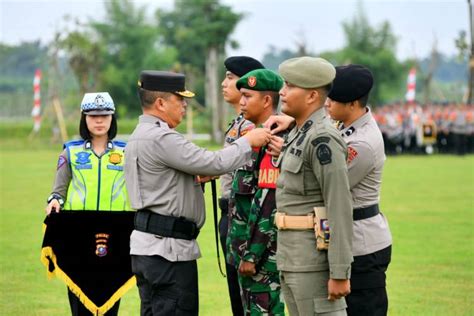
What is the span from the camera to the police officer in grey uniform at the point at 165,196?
5.50 metres

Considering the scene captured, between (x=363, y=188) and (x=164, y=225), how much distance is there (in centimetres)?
116

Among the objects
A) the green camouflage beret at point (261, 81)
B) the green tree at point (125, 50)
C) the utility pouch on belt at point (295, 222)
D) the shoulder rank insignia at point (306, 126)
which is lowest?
the utility pouch on belt at point (295, 222)

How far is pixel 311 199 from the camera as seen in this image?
4.78m

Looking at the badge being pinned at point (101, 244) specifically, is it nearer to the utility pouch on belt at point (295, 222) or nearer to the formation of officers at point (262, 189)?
the formation of officers at point (262, 189)

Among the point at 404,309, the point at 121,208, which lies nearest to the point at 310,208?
the point at 121,208

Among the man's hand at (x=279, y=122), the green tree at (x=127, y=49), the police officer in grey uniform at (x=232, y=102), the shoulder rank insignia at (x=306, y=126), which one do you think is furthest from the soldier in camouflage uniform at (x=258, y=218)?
the green tree at (x=127, y=49)

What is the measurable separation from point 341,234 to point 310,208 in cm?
22

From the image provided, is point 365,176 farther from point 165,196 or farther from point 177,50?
point 177,50

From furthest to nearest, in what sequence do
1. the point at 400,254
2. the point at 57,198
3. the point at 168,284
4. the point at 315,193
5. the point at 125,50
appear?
the point at 125,50 < the point at 400,254 < the point at 57,198 < the point at 168,284 < the point at 315,193

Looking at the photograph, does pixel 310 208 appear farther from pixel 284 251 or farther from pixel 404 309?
pixel 404 309

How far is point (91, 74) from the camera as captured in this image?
49.8 meters

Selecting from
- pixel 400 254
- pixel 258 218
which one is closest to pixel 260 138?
pixel 258 218

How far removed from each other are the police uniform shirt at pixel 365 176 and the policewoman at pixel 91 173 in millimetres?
1981

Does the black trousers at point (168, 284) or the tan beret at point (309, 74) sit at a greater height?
the tan beret at point (309, 74)
